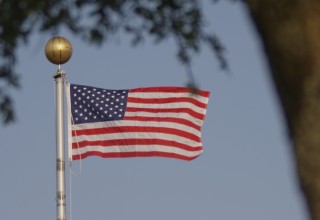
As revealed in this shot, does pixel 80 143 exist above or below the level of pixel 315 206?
above

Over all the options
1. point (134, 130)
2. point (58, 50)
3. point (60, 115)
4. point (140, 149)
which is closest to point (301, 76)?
point (58, 50)

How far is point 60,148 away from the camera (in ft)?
56.7

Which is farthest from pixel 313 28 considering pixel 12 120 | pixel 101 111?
pixel 101 111

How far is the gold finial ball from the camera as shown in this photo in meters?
17.3

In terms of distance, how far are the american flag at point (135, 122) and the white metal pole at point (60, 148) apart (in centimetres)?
62

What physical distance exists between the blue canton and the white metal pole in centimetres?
82

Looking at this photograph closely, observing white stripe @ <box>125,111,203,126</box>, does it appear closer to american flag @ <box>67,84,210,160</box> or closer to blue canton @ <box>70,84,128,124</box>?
american flag @ <box>67,84,210,160</box>

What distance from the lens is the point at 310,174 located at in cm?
701

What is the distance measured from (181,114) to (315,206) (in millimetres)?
11562

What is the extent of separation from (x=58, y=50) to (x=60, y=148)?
1458 mm

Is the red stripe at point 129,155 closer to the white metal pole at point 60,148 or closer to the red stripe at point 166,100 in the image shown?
the white metal pole at point 60,148

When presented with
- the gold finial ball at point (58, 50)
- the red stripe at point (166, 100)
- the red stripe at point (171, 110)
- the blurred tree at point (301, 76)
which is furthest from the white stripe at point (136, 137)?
the blurred tree at point (301, 76)

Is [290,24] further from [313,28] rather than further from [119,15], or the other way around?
[119,15]

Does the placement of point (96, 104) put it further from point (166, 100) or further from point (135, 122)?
point (166, 100)
